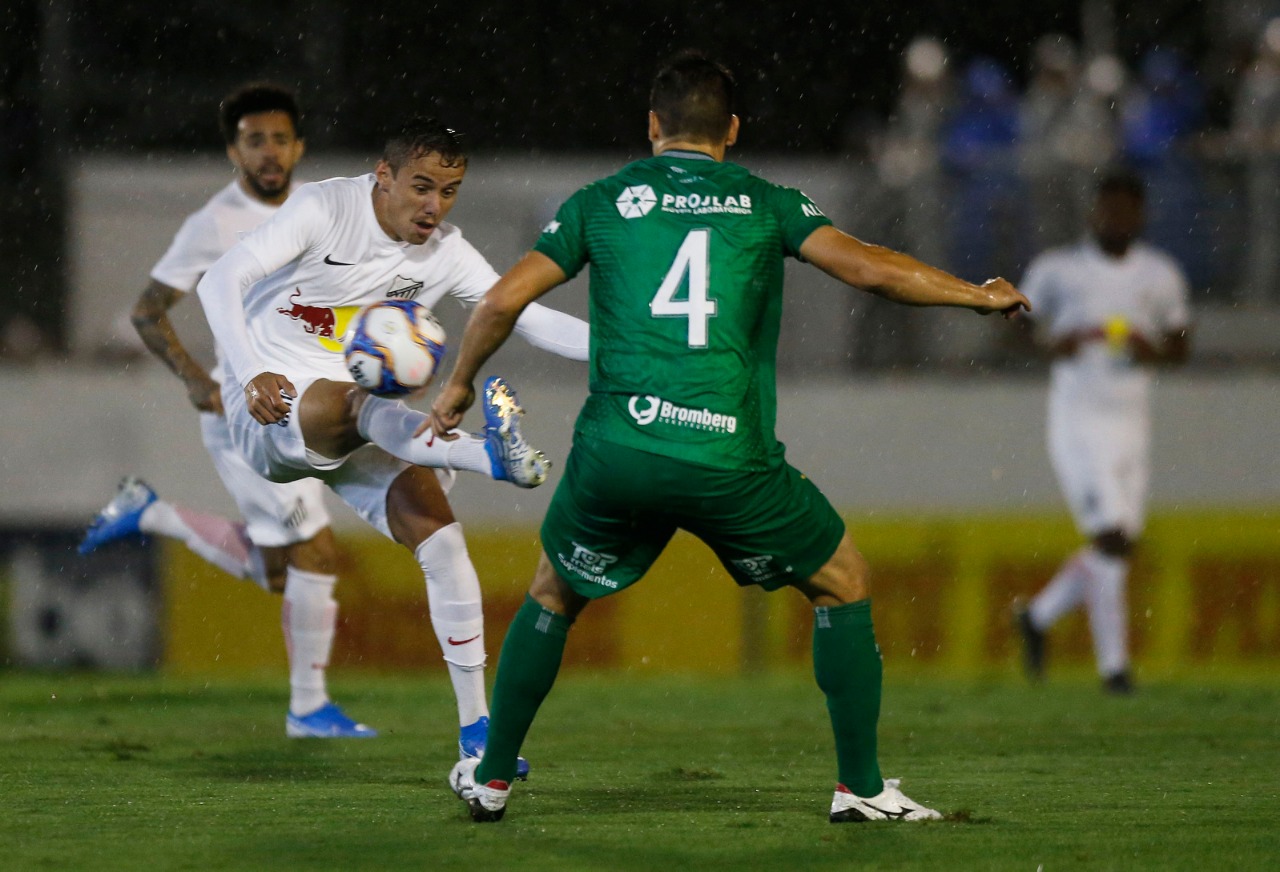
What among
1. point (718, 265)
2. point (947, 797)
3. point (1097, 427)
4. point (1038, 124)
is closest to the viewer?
point (718, 265)

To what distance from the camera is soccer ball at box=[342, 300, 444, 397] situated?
5.57m

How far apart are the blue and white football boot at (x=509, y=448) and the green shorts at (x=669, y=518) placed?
524mm

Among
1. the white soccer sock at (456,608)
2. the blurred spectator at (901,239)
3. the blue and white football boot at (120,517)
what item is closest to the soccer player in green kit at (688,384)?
the white soccer sock at (456,608)

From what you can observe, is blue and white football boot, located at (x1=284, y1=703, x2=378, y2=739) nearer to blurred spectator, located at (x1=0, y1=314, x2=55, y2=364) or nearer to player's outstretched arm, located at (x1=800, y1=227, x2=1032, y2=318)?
player's outstretched arm, located at (x1=800, y1=227, x2=1032, y2=318)

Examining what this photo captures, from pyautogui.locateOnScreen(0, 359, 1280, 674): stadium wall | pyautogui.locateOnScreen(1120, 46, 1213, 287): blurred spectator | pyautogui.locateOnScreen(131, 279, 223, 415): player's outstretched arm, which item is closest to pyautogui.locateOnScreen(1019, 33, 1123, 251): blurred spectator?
pyautogui.locateOnScreen(1120, 46, 1213, 287): blurred spectator

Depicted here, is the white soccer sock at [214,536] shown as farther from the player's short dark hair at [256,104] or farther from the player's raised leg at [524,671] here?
the player's raised leg at [524,671]

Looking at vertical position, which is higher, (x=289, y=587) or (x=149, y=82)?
(x=149, y=82)

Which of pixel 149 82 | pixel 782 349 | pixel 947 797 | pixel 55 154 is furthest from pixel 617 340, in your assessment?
pixel 149 82

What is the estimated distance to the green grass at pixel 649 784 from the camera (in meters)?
4.63

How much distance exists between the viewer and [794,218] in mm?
4809

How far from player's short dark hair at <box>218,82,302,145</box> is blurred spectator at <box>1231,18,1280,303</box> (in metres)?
7.04

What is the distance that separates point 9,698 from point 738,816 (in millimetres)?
4988

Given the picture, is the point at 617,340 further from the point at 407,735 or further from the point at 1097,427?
the point at 1097,427

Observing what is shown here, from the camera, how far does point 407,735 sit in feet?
24.4
